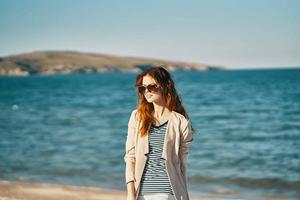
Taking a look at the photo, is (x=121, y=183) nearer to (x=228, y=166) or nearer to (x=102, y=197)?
(x=102, y=197)

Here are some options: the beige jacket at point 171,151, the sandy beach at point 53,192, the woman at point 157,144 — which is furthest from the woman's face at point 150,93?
the sandy beach at point 53,192

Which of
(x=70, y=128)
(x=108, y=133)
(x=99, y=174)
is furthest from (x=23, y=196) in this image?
(x=70, y=128)

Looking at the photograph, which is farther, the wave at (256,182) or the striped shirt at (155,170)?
the wave at (256,182)

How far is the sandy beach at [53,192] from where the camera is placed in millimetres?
10852

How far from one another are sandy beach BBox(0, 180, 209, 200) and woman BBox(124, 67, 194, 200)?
653 cm

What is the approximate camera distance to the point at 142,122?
4266 mm

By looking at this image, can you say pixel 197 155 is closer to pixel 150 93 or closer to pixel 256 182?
pixel 256 182

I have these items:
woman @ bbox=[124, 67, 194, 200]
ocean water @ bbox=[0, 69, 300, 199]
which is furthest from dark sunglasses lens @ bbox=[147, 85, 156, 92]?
ocean water @ bbox=[0, 69, 300, 199]

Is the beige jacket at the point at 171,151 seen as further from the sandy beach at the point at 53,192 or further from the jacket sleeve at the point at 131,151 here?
the sandy beach at the point at 53,192

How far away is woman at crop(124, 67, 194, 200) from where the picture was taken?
13.9 feet

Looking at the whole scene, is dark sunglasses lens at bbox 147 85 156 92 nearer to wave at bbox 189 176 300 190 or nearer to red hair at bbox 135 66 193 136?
red hair at bbox 135 66 193 136

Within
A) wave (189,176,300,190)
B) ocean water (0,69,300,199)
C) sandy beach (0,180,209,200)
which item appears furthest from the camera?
ocean water (0,69,300,199)

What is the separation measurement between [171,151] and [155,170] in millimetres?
189

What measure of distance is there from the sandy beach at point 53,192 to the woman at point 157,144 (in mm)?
6530
